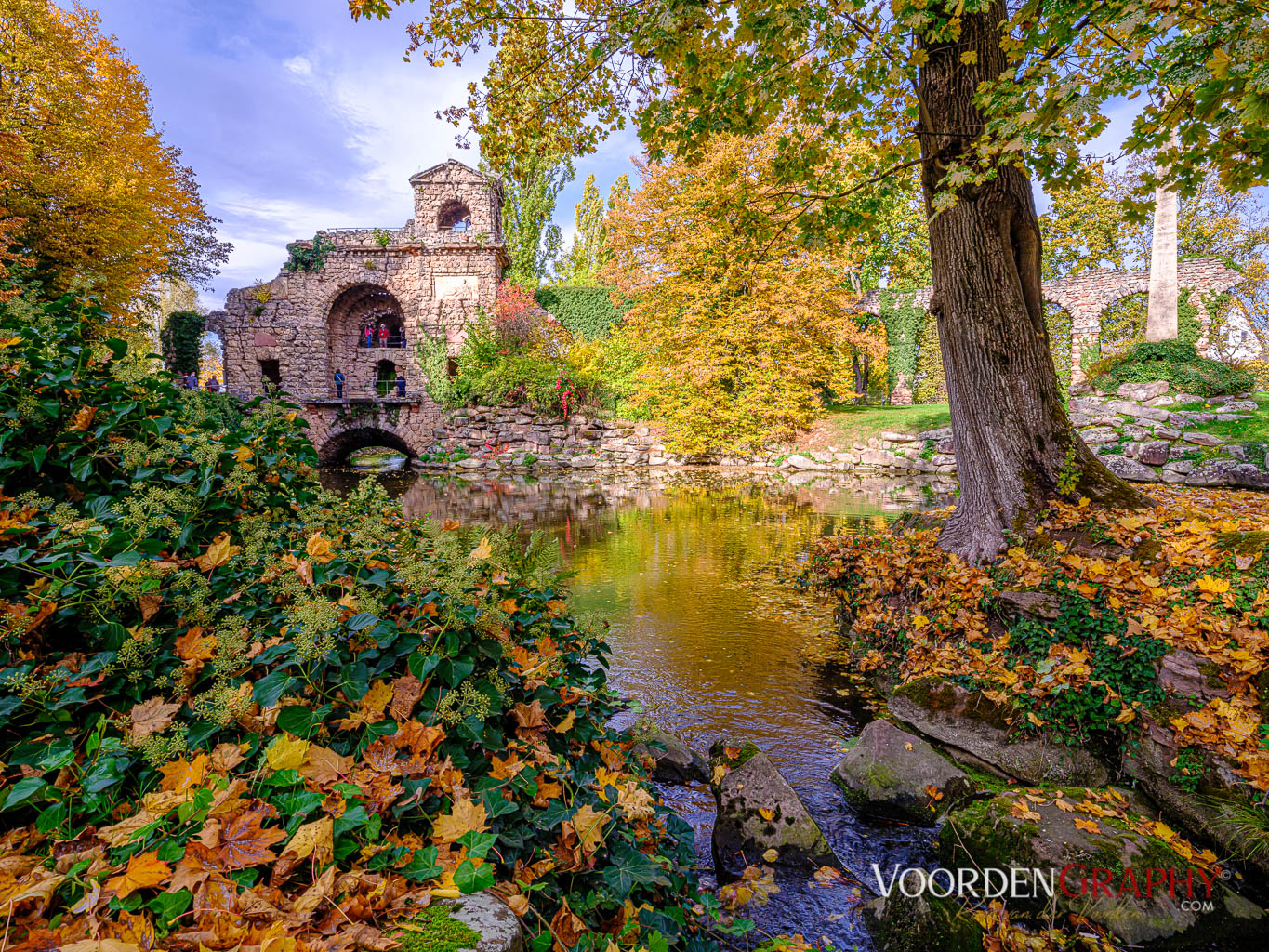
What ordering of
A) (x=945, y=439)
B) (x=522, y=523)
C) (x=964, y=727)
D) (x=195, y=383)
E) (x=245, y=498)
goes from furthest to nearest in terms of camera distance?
(x=195, y=383) → (x=945, y=439) → (x=522, y=523) → (x=964, y=727) → (x=245, y=498)

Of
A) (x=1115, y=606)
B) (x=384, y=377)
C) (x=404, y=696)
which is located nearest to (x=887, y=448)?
(x=1115, y=606)

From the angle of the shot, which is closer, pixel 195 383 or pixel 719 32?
pixel 719 32

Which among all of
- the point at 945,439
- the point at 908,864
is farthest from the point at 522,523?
the point at 945,439

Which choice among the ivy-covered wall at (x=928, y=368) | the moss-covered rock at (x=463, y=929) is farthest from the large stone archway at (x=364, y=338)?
the moss-covered rock at (x=463, y=929)

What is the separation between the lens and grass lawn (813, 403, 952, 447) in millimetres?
17266

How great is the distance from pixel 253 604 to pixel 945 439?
57.7ft

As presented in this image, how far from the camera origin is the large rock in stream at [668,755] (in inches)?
127

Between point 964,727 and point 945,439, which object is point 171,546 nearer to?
point 964,727

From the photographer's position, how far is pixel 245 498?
258 cm

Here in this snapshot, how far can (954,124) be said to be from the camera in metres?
4.51

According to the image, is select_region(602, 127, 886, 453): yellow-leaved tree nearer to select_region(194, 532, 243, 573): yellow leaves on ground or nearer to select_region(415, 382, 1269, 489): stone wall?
select_region(415, 382, 1269, 489): stone wall

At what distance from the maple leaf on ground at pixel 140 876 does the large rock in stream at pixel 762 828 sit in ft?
8.15

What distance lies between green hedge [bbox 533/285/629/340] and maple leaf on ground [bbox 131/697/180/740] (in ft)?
81.1

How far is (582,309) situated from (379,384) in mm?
9560
